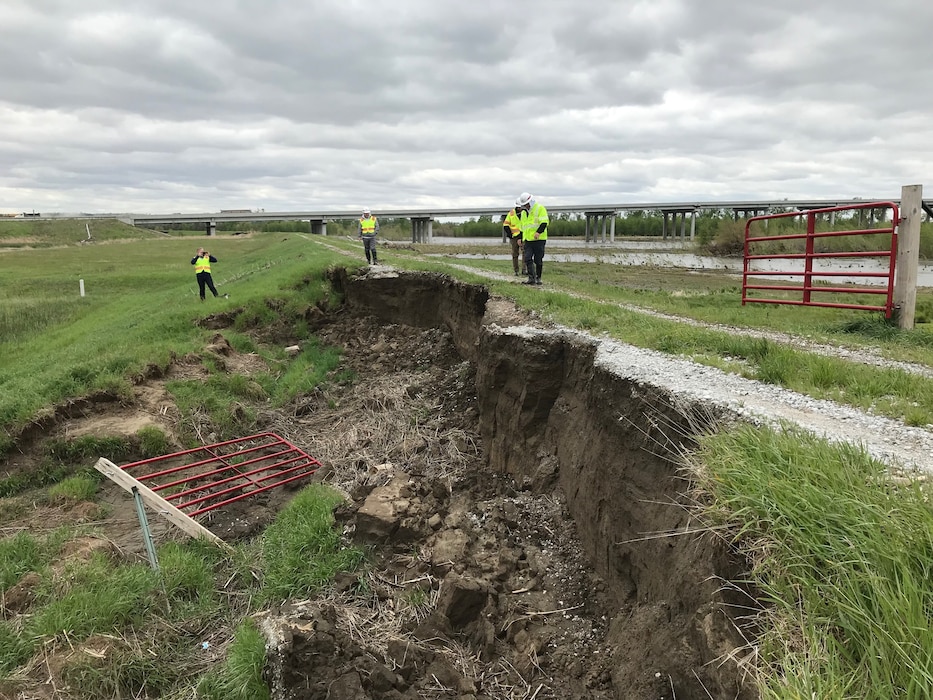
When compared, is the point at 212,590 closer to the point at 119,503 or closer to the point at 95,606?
the point at 95,606

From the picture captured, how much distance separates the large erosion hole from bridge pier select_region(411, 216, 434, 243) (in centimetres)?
6160

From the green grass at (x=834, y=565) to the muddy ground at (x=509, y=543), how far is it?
0.87 feet

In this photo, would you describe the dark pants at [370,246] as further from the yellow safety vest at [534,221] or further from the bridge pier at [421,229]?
the bridge pier at [421,229]

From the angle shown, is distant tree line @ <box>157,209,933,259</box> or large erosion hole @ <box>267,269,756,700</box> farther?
distant tree line @ <box>157,209,933,259</box>

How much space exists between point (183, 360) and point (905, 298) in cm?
1224

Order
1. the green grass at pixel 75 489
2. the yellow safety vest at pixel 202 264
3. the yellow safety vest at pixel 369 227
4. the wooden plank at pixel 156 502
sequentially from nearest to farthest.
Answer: the wooden plank at pixel 156 502 < the green grass at pixel 75 489 < the yellow safety vest at pixel 202 264 < the yellow safety vest at pixel 369 227

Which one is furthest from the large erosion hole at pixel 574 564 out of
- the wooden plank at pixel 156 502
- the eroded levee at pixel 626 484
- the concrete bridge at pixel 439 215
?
the concrete bridge at pixel 439 215

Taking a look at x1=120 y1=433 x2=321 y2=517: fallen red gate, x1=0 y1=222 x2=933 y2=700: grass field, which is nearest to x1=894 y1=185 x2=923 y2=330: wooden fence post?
A: x1=0 y1=222 x2=933 y2=700: grass field

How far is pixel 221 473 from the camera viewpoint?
8453 millimetres

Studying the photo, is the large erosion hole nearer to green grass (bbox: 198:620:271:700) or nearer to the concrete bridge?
green grass (bbox: 198:620:271:700)

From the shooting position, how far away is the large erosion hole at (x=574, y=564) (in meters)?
3.21

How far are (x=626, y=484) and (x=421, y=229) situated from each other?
6759 cm

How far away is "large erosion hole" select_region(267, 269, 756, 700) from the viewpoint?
321 cm

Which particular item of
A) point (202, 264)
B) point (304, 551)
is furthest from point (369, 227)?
point (304, 551)
